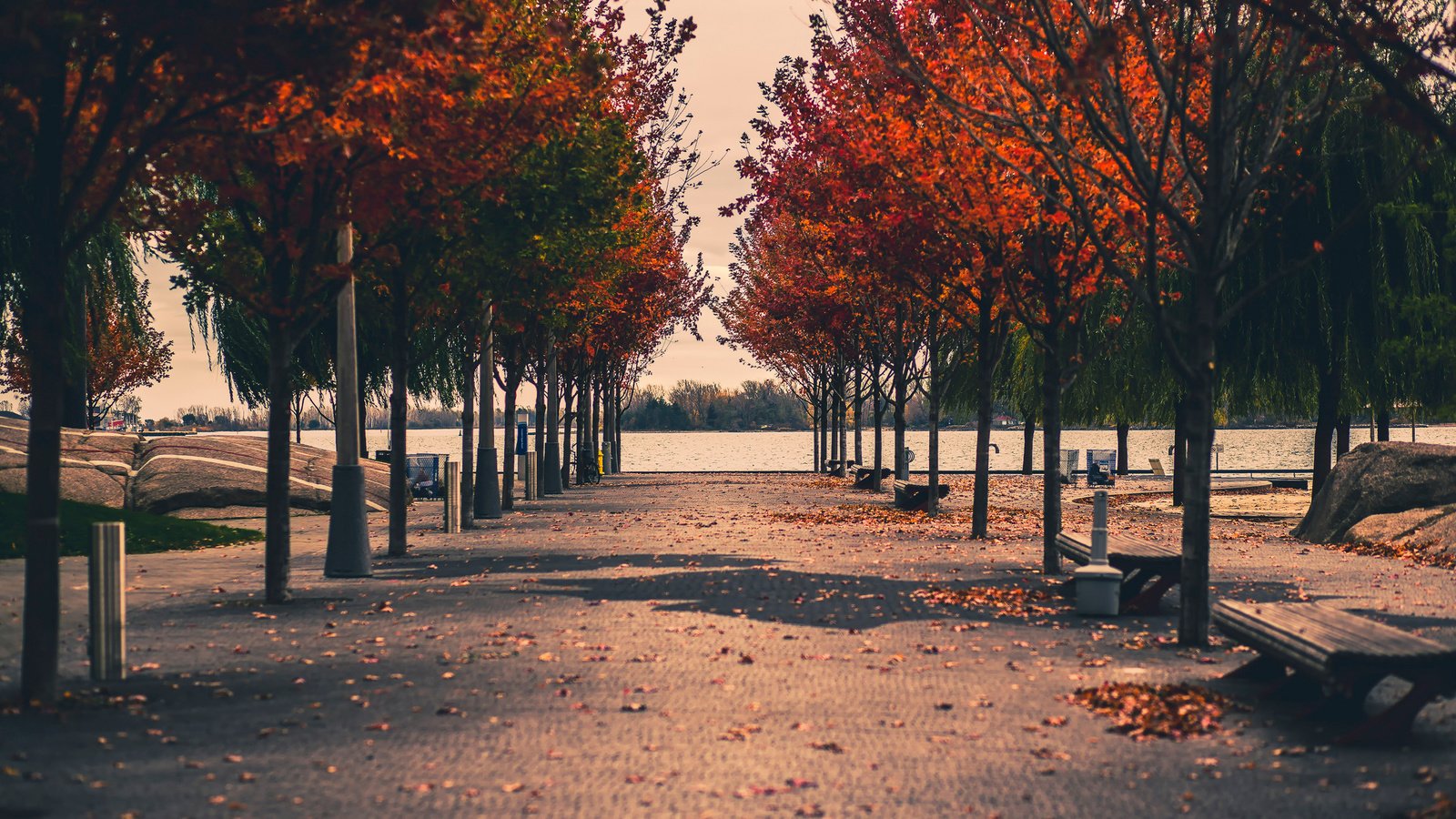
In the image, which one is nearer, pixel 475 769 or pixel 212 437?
pixel 475 769

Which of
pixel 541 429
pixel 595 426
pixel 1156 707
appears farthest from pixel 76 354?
pixel 595 426

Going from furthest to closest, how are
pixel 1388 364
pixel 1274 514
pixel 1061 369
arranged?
1. pixel 1274 514
2. pixel 1388 364
3. pixel 1061 369

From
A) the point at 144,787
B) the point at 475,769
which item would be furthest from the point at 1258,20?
the point at 144,787

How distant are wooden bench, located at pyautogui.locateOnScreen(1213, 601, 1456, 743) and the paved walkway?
23cm

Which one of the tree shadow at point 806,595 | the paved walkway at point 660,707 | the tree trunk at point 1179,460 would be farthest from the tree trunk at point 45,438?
the tree trunk at point 1179,460

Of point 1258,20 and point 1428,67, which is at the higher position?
point 1258,20

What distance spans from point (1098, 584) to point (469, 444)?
17.7 m

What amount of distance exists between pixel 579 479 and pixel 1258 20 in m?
39.1

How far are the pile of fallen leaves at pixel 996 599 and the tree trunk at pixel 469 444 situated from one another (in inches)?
500

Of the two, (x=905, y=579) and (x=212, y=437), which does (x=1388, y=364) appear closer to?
(x=905, y=579)

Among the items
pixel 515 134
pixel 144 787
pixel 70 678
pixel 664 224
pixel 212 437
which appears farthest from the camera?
pixel 664 224

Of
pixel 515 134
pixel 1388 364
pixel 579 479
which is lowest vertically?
Result: pixel 579 479

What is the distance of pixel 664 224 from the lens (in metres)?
44.5

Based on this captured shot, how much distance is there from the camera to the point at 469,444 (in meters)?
29.2
